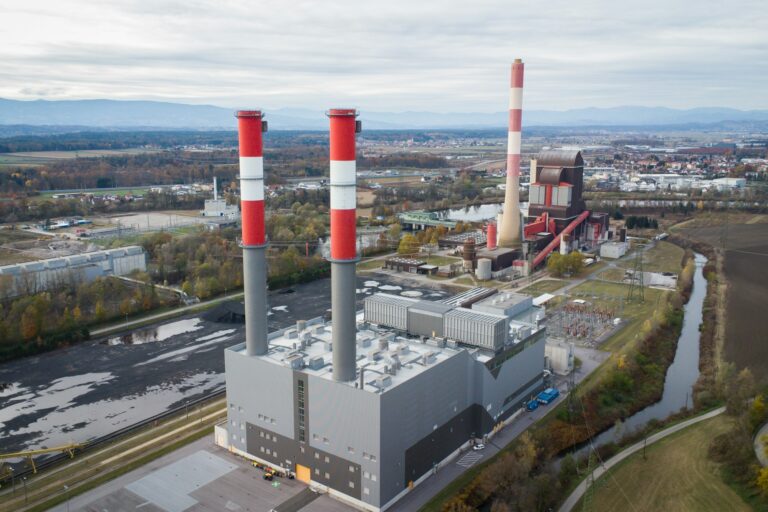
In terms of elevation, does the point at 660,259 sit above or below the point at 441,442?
above

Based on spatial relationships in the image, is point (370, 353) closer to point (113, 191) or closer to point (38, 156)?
point (113, 191)

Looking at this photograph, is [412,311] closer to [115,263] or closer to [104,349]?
[104,349]

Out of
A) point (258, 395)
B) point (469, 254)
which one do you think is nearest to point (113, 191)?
point (469, 254)

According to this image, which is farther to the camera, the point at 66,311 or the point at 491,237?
the point at 491,237

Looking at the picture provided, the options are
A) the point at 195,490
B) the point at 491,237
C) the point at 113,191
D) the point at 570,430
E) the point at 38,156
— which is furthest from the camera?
the point at 38,156

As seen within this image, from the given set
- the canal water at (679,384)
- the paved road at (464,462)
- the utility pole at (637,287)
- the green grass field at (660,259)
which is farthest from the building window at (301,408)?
the green grass field at (660,259)

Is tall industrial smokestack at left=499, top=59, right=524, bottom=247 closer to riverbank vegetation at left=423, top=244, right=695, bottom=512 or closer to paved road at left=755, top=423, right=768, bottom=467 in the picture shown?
riverbank vegetation at left=423, top=244, right=695, bottom=512

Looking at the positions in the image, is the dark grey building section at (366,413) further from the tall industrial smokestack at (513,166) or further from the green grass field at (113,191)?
the green grass field at (113,191)
